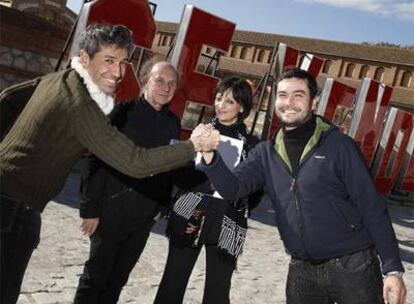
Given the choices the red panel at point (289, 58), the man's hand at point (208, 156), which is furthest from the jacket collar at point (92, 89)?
the red panel at point (289, 58)

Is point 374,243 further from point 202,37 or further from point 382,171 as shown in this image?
point 382,171

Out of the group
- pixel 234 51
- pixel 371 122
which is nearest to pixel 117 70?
pixel 371 122

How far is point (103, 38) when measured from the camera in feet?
7.07

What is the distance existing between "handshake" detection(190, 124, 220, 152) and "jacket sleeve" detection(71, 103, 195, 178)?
11cm

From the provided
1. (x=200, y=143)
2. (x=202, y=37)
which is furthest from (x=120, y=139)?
(x=202, y=37)

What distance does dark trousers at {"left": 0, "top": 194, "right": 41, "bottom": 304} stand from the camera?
1.97m

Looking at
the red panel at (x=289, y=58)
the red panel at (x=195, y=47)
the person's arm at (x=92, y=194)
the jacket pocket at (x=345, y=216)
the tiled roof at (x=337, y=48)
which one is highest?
the tiled roof at (x=337, y=48)

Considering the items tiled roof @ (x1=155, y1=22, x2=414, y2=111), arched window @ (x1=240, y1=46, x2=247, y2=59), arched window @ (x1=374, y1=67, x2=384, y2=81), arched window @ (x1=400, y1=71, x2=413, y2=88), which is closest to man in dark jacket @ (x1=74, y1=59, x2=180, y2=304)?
tiled roof @ (x1=155, y1=22, x2=414, y2=111)

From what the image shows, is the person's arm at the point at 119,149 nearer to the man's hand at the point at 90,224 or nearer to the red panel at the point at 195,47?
the man's hand at the point at 90,224

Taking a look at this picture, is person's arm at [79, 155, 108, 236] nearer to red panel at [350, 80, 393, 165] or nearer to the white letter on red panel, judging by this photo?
red panel at [350, 80, 393, 165]

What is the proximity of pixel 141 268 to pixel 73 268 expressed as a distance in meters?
0.83

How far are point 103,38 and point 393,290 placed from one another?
6.35 ft

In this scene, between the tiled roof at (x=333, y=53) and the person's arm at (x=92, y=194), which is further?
the tiled roof at (x=333, y=53)

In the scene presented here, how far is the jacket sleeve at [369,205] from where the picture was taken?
240 centimetres
